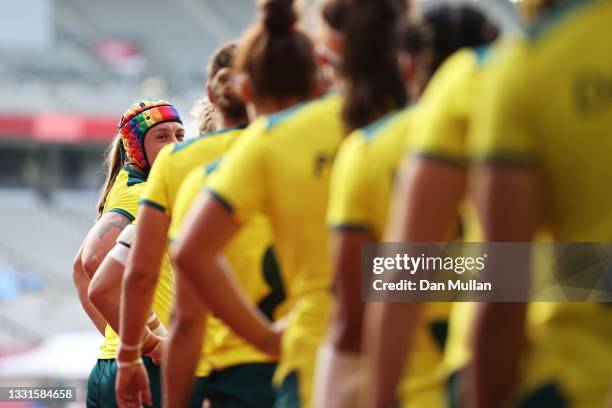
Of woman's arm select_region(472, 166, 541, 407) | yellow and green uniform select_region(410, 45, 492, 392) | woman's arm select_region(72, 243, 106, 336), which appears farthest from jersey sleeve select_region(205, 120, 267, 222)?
woman's arm select_region(72, 243, 106, 336)

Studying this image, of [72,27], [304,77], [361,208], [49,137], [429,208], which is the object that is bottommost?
[429,208]

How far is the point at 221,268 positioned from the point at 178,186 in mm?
1028

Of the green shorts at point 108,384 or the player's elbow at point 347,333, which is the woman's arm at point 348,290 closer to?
the player's elbow at point 347,333

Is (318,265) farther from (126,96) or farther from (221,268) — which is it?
(126,96)

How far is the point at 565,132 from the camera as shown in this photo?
176 centimetres

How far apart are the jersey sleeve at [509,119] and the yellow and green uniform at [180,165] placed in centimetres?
193

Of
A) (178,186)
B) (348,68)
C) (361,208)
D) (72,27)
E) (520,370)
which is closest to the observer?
(520,370)

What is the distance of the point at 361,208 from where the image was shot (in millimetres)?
2273

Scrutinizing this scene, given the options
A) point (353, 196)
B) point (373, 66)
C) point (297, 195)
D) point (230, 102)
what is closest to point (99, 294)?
point (230, 102)

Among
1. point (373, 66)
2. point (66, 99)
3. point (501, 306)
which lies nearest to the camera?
point (501, 306)

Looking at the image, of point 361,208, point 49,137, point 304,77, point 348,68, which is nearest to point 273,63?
point 304,77

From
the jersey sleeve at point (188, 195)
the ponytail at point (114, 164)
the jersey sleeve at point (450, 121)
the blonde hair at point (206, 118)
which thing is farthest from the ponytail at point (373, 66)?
the ponytail at point (114, 164)

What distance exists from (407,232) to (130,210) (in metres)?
3.06

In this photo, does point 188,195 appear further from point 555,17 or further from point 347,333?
point 555,17
